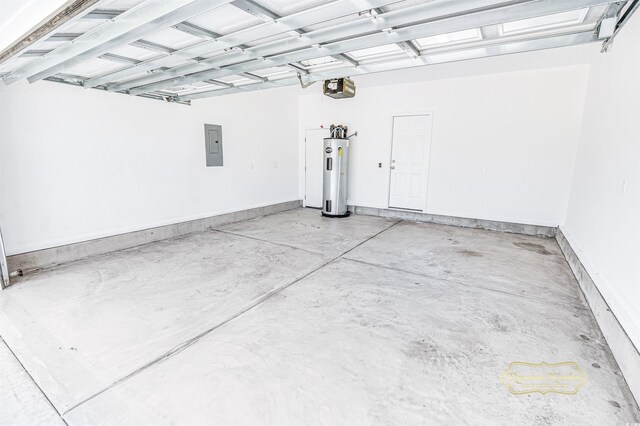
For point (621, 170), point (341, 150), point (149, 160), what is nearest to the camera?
point (621, 170)

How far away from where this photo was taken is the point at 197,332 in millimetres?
2262

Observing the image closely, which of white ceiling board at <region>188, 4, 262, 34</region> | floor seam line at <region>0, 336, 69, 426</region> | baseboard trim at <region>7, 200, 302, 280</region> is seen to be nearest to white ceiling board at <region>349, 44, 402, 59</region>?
white ceiling board at <region>188, 4, 262, 34</region>

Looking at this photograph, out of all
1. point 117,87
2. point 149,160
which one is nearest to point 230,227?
point 149,160

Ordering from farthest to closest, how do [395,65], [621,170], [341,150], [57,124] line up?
[341,150]
[57,124]
[395,65]
[621,170]

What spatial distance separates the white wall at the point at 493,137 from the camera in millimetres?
4926

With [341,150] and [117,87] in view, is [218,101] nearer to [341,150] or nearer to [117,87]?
[117,87]

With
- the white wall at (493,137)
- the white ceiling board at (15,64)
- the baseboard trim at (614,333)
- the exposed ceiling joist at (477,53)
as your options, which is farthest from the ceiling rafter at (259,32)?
the white wall at (493,137)

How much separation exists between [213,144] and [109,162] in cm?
173

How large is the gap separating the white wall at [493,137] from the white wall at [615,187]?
85cm

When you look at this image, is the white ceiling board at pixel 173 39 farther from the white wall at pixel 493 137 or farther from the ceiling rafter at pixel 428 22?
the white wall at pixel 493 137

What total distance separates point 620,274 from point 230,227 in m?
5.11

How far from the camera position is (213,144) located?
17.7 ft

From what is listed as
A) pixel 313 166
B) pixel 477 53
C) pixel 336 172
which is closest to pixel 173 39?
pixel 477 53

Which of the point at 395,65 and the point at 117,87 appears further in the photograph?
the point at 117,87
